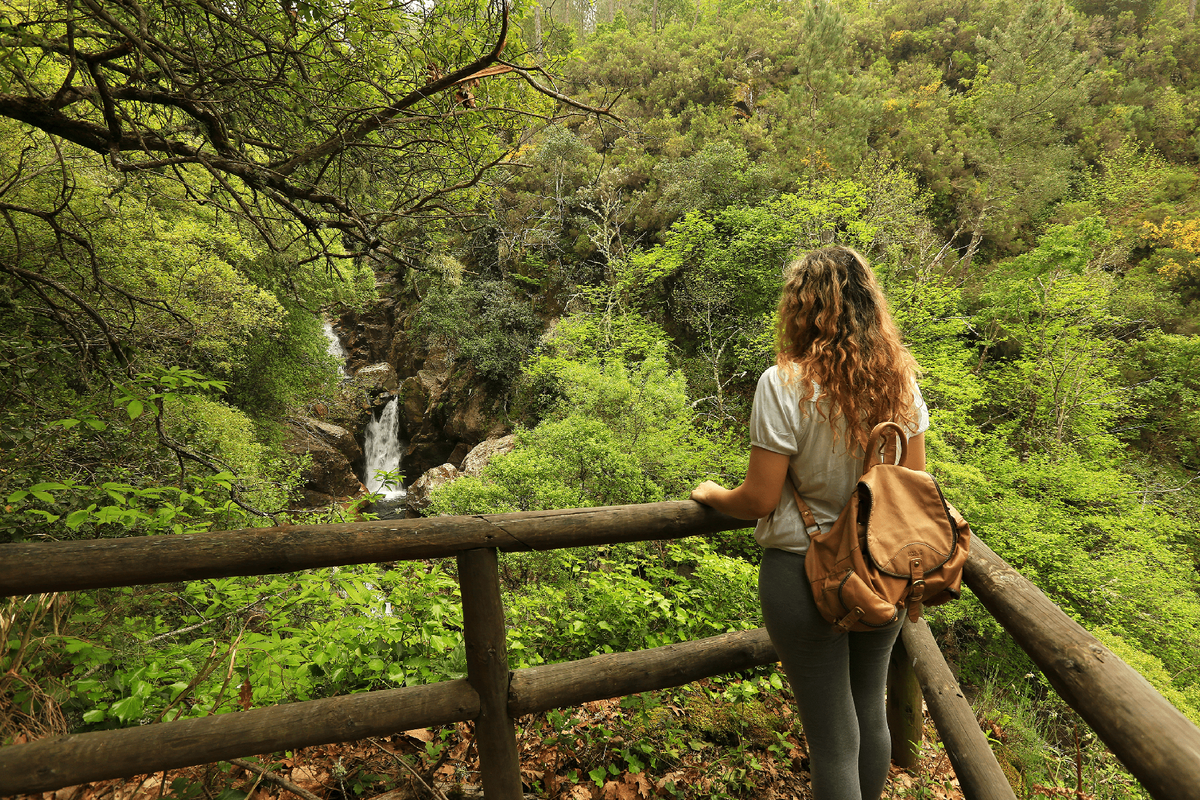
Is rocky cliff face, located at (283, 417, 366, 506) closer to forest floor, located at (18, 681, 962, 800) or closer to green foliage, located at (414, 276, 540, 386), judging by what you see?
green foliage, located at (414, 276, 540, 386)

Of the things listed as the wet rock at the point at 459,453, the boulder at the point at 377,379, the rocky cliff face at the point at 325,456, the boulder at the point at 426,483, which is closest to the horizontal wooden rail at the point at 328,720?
the boulder at the point at 426,483

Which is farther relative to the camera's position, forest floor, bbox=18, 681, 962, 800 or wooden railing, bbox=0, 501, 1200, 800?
forest floor, bbox=18, 681, 962, 800

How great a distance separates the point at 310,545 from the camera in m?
1.36

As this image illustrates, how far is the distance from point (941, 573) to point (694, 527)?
0.74 m

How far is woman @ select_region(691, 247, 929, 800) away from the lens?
1290 mm

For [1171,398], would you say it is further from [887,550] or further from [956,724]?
[887,550]

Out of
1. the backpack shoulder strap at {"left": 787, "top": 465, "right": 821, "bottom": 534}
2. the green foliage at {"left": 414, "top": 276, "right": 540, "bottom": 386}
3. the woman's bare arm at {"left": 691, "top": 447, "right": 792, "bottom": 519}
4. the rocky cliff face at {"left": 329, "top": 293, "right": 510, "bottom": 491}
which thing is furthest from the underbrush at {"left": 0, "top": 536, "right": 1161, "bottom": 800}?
the rocky cliff face at {"left": 329, "top": 293, "right": 510, "bottom": 491}

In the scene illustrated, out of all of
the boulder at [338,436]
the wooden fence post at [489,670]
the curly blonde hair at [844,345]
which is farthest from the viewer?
the boulder at [338,436]

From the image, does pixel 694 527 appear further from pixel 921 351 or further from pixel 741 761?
pixel 921 351

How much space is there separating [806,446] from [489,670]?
116 cm

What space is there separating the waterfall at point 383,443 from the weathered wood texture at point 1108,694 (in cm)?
1890

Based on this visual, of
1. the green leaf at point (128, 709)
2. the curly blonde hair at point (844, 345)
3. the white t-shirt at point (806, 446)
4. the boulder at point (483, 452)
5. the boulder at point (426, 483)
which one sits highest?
the curly blonde hair at point (844, 345)

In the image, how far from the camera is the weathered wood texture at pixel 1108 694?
2.79 feet

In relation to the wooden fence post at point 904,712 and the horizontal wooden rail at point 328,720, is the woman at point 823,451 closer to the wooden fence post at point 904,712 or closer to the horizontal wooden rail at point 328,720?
the horizontal wooden rail at point 328,720
